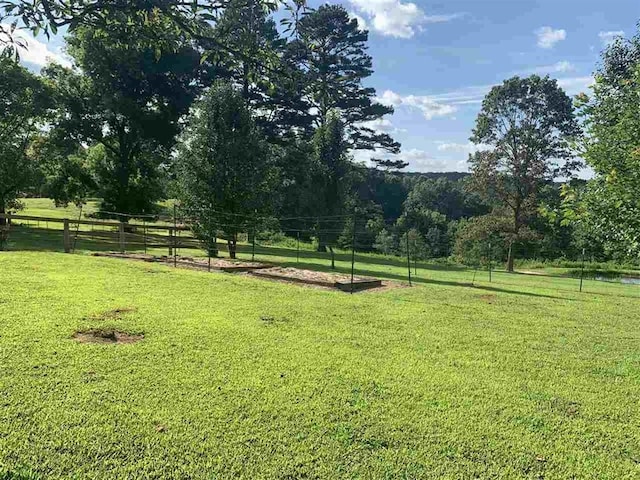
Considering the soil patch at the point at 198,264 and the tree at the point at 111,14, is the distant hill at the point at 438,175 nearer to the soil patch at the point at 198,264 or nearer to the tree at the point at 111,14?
the soil patch at the point at 198,264

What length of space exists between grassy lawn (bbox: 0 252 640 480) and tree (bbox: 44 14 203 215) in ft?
52.9

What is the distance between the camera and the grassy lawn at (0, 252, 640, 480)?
8.34 ft

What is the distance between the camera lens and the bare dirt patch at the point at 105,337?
14.2 feet

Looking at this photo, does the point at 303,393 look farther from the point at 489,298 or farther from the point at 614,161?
the point at 489,298

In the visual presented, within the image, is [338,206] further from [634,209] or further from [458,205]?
[458,205]

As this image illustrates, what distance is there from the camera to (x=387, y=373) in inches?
154

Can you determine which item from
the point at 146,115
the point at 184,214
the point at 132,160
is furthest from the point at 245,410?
the point at 132,160

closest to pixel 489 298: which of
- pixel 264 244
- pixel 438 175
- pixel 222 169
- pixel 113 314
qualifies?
pixel 113 314

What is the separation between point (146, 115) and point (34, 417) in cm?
2026

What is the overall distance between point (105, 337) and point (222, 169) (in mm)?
10915

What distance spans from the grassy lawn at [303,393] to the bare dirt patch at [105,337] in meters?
0.13

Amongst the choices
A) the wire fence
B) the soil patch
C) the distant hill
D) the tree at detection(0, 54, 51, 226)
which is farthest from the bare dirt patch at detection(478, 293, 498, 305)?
the distant hill

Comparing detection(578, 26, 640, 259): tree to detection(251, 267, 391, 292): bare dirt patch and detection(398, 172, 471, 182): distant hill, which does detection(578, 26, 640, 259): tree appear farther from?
detection(398, 172, 471, 182): distant hill

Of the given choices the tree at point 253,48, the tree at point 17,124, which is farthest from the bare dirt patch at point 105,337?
the tree at point 17,124
